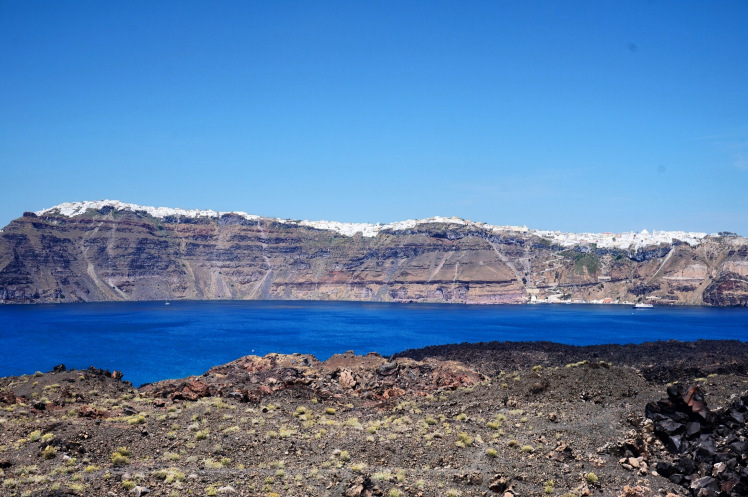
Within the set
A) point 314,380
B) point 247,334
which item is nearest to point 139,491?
point 314,380

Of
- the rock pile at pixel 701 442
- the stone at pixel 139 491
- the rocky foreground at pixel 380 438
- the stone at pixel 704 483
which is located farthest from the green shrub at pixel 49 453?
the stone at pixel 704 483

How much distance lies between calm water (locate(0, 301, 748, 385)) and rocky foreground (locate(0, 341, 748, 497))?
125ft

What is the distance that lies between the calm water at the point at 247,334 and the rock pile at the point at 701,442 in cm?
5312

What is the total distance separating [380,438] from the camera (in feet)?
73.8

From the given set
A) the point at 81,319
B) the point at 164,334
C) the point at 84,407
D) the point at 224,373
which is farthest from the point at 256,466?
the point at 81,319

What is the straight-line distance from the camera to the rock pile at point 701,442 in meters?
→ 16.9

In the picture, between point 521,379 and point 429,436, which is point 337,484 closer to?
point 429,436

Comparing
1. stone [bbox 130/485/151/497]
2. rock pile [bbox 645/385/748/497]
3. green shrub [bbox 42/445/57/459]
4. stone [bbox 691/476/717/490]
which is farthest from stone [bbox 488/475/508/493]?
green shrub [bbox 42/445/57/459]

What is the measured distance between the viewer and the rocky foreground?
17109 millimetres

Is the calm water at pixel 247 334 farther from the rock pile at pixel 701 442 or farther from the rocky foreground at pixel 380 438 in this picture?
the rock pile at pixel 701 442

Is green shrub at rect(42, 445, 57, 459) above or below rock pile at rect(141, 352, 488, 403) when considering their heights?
above

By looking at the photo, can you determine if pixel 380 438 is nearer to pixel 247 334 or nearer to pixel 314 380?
pixel 314 380

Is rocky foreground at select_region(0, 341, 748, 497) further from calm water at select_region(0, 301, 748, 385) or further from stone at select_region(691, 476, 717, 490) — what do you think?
calm water at select_region(0, 301, 748, 385)

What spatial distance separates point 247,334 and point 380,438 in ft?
327
